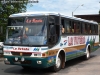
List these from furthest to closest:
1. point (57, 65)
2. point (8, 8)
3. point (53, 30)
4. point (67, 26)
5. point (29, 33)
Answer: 1. point (8, 8)
2. point (67, 26)
3. point (57, 65)
4. point (53, 30)
5. point (29, 33)

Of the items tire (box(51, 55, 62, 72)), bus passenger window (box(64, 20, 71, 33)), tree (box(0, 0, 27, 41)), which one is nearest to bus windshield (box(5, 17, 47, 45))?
tire (box(51, 55, 62, 72))

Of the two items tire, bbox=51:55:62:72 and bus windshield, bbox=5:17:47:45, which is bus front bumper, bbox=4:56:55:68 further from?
bus windshield, bbox=5:17:47:45

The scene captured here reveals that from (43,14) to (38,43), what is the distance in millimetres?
1424

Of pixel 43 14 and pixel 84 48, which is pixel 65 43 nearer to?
pixel 43 14

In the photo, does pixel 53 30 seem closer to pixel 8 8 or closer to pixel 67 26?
pixel 67 26

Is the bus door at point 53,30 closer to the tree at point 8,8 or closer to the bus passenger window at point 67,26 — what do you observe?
the bus passenger window at point 67,26

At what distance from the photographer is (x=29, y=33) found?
10.6m

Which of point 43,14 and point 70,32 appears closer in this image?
point 43,14

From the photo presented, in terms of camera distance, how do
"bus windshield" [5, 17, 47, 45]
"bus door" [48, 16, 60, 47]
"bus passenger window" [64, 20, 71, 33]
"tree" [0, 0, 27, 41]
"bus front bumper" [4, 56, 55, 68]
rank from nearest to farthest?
1. "bus front bumper" [4, 56, 55, 68]
2. "bus windshield" [5, 17, 47, 45]
3. "bus door" [48, 16, 60, 47]
4. "bus passenger window" [64, 20, 71, 33]
5. "tree" [0, 0, 27, 41]

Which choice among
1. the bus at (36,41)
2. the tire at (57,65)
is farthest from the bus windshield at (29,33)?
the tire at (57,65)

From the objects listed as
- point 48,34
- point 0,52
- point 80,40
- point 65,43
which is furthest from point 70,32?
point 0,52

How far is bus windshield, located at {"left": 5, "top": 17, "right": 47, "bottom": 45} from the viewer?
408 inches

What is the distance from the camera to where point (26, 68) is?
1252cm

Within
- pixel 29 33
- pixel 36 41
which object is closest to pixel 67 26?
pixel 29 33
